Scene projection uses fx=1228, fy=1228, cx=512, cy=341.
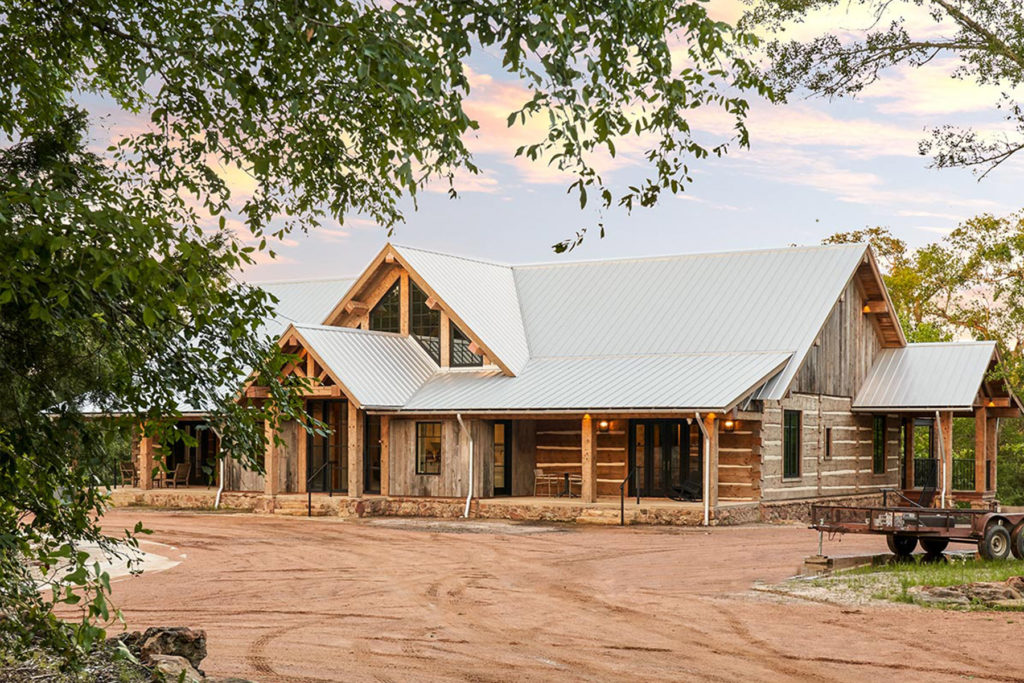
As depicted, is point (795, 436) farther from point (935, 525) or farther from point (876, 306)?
point (935, 525)

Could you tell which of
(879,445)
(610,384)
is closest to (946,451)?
(879,445)

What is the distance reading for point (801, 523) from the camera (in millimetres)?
28797

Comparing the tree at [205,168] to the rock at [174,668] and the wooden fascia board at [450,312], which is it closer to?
the rock at [174,668]

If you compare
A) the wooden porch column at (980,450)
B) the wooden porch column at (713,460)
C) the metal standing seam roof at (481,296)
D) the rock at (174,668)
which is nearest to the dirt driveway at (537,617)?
the rock at (174,668)

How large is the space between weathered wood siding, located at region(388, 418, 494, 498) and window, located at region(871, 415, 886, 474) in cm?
1197

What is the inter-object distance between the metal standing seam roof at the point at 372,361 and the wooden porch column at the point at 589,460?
483 centimetres

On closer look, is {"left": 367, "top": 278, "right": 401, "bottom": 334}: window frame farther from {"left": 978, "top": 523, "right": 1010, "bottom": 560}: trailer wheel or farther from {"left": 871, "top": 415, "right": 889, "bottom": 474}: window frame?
{"left": 978, "top": 523, "right": 1010, "bottom": 560}: trailer wheel

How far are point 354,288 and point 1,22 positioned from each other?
83.0ft

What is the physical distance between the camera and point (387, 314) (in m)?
34.0

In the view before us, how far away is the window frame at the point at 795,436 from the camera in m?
29.8

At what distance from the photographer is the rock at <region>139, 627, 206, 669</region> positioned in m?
9.29

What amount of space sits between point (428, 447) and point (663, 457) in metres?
5.82

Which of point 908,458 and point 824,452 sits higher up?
point 824,452

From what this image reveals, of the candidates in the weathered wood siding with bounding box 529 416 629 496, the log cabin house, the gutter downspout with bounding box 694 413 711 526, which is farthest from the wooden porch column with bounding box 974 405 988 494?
the gutter downspout with bounding box 694 413 711 526
